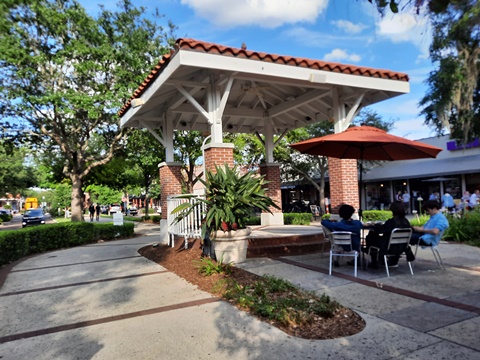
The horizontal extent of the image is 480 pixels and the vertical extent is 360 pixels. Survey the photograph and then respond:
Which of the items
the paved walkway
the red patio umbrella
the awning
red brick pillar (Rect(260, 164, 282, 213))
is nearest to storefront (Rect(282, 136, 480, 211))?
the awning

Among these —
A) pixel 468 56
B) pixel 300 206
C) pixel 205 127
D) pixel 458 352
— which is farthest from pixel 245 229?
pixel 300 206

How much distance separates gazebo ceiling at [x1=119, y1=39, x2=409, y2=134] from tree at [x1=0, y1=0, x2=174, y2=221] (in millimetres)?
4819

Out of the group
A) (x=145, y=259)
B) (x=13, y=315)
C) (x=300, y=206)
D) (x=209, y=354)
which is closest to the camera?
(x=209, y=354)

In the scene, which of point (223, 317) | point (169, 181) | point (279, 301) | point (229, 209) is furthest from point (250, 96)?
point (223, 317)

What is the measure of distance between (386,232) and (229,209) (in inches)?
107

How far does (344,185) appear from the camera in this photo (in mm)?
8375

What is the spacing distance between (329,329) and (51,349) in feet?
9.45

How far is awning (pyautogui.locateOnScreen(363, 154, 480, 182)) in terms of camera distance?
20219 mm

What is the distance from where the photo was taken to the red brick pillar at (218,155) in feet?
23.9

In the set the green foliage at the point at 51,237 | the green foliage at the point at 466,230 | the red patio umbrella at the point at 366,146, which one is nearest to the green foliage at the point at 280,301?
the red patio umbrella at the point at 366,146

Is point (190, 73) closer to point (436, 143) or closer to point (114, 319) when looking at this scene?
point (114, 319)

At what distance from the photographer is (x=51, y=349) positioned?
3.52 meters

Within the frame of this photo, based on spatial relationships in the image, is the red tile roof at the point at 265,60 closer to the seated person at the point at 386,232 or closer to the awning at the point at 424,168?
the seated person at the point at 386,232

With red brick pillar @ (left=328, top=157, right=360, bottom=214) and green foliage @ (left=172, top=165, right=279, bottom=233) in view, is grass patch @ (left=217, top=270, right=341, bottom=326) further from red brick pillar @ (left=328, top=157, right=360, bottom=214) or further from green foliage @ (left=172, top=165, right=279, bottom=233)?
red brick pillar @ (left=328, top=157, right=360, bottom=214)
